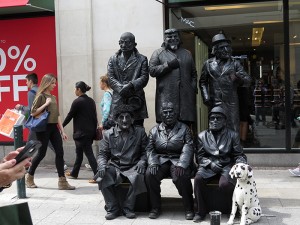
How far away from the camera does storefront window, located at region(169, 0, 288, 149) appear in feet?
32.0

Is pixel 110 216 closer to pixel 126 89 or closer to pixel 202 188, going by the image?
pixel 202 188

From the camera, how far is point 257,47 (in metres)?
9.78

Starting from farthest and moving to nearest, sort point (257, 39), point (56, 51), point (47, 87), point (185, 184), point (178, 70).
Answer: point (56, 51) < point (257, 39) < point (47, 87) < point (178, 70) < point (185, 184)

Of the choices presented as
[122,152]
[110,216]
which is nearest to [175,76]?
[122,152]

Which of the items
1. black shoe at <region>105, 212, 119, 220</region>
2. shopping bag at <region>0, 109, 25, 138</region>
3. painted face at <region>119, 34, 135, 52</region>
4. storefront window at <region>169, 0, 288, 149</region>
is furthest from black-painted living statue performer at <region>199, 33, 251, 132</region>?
shopping bag at <region>0, 109, 25, 138</region>

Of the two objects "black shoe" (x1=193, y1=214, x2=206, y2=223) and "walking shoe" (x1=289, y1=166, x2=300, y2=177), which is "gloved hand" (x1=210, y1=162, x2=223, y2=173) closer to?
"black shoe" (x1=193, y1=214, x2=206, y2=223)

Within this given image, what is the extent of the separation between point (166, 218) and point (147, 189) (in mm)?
453

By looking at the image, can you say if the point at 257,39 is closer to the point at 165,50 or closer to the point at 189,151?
the point at 165,50

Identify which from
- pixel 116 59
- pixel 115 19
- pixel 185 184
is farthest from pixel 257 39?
pixel 185 184

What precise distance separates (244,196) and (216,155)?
0.70 meters

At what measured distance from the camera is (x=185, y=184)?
6242mm

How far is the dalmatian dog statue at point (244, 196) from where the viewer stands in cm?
580

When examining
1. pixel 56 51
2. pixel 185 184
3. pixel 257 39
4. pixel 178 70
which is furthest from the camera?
pixel 56 51

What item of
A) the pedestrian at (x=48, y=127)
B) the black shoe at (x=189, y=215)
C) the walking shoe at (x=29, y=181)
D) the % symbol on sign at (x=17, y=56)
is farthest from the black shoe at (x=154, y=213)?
the % symbol on sign at (x=17, y=56)
